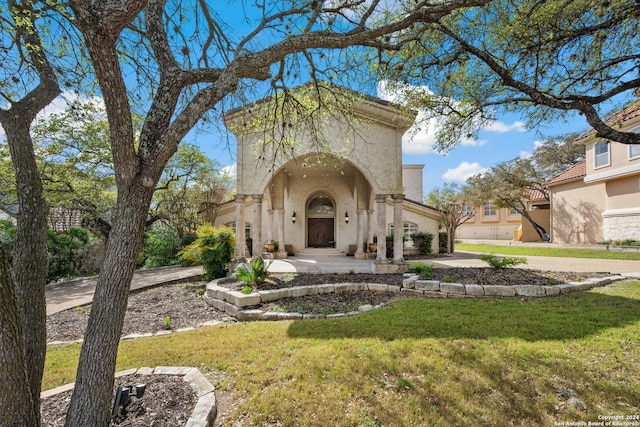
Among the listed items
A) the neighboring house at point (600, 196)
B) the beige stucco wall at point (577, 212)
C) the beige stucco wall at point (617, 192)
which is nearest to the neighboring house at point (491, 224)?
the beige stucco wall at point (577, 212)

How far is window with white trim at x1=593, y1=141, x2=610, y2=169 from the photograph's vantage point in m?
15.6

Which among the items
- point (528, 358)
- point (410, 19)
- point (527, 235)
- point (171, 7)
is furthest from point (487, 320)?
point (527, 235)

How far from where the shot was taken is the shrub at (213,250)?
8.47 meters

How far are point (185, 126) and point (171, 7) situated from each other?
3.26 metres

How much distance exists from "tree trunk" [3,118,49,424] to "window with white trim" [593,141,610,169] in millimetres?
23109

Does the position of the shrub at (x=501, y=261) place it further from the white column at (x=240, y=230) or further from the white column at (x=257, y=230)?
the white column at (x=240, y=230)

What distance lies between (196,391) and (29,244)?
194cm

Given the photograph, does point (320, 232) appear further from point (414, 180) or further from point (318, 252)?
point (414, 180)

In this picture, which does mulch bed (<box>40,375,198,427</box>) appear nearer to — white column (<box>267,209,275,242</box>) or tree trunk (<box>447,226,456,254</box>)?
white column (<box>267,209,275,242</box>)

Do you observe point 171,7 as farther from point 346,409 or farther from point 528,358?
point 528,358

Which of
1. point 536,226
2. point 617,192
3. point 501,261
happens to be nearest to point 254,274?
point 501,261

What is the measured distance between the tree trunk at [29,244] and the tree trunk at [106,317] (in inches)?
15.4

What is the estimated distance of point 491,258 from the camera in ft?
24.4

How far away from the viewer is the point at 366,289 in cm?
727
